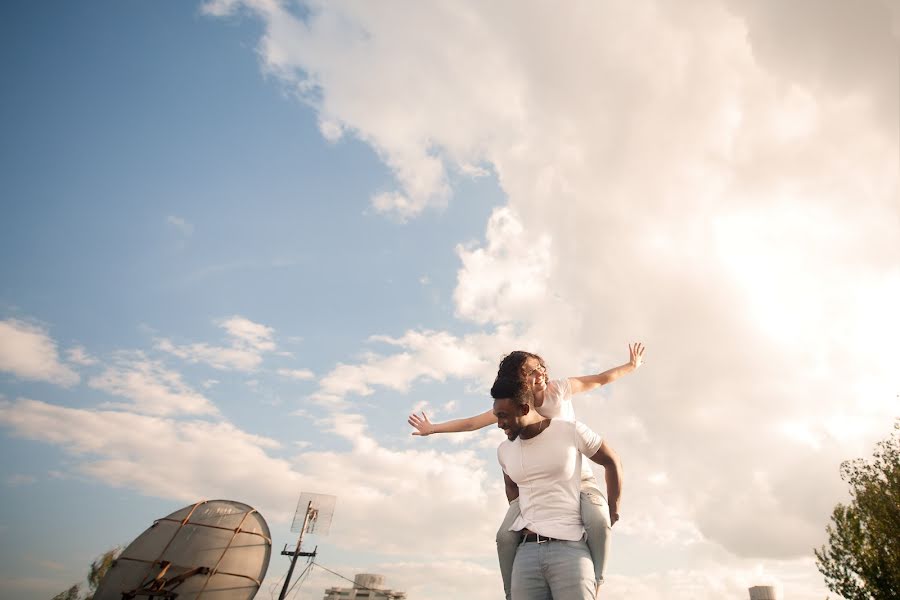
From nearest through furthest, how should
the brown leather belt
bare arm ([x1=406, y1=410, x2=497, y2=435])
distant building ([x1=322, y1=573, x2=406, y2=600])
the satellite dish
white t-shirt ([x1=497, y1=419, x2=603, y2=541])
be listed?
the brown leather belt, white t-shirt ([x1=497, y1=419, x2=603, y2=541]), bare arm ([x1=406, y1=410, x2=497, y2=435]), the satellite dish, distant building ([x1=322, y1=573, x2=406, y2=600])

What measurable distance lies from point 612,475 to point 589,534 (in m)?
0.47

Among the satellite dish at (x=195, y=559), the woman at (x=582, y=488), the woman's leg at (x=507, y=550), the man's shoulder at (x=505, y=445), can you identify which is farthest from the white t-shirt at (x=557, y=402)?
the satellite dish at (x=195, y=559)

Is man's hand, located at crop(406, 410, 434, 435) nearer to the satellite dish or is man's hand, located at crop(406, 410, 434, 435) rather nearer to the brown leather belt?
the brown leather belt

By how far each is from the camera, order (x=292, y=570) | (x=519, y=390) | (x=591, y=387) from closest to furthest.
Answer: (x=519, y=390), (x=591, y=387), (x=292, y=570)

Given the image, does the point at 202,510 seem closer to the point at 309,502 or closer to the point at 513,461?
the point at 309,502

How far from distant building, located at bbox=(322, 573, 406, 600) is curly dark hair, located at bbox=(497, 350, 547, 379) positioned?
1359 inches

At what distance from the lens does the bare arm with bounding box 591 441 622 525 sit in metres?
3.36

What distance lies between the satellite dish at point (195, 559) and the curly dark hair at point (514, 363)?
1524 cm

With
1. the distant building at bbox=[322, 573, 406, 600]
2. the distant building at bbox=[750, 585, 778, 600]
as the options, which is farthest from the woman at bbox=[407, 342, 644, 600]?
the distant building at bbox=[322, 573, 406, 600]

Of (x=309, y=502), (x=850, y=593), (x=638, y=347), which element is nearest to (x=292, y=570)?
(x=309, y=502)

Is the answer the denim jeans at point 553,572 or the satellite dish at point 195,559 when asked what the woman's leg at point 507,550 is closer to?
the denim jeans at point 553,572

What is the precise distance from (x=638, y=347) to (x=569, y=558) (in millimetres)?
3396

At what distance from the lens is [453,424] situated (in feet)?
15.8

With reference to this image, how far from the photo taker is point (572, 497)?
325 centimetres
